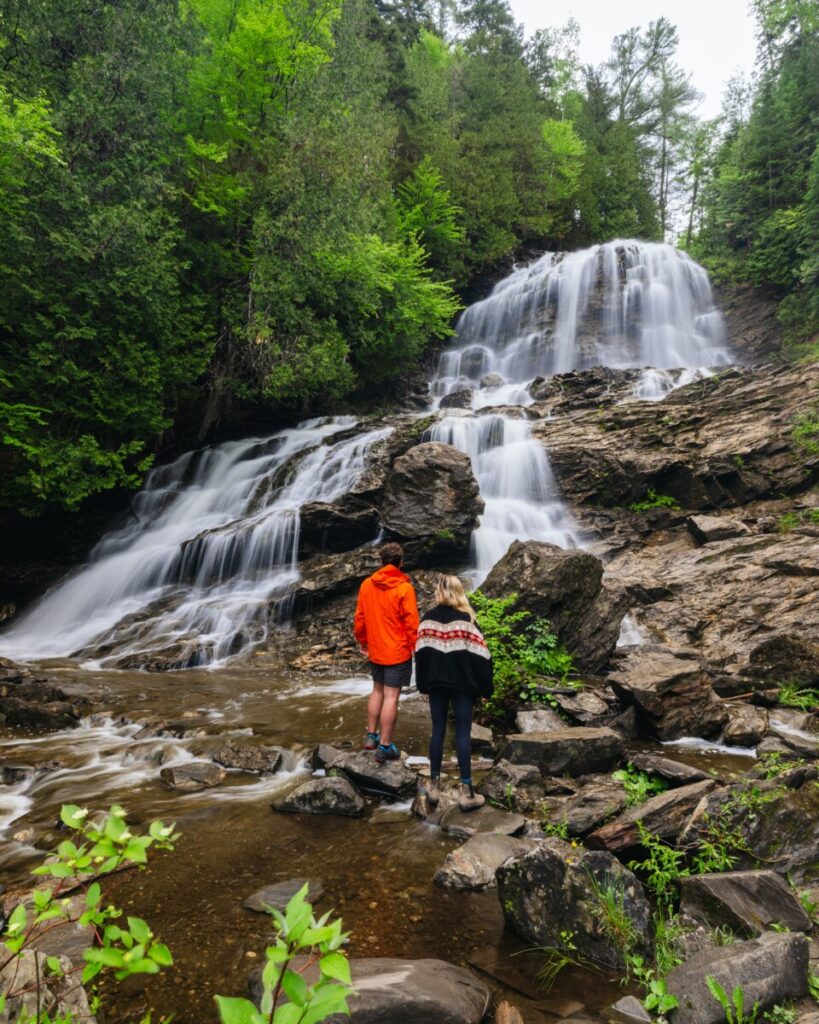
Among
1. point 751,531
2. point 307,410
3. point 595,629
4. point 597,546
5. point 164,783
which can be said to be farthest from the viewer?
point 307,410

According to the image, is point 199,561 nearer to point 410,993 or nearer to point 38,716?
point 38,716

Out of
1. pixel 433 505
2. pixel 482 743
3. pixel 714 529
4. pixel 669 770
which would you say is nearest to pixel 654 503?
pixel 714 529

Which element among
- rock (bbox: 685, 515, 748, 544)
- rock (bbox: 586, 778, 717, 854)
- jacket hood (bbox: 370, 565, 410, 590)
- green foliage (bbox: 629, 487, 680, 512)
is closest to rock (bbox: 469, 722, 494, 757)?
jacket hood (bbox: 370, 565, 410, 590)

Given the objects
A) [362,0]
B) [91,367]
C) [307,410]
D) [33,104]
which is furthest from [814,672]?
[362,0]

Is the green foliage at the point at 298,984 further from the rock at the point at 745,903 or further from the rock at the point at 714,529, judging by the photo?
the rock at the point at 714,529

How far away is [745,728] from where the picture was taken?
611cm

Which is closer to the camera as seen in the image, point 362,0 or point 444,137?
point 362,0

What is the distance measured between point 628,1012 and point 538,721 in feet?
12.2

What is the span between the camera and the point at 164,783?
543 centimetres

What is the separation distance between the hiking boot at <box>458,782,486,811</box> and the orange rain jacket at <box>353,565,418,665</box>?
1317 mm

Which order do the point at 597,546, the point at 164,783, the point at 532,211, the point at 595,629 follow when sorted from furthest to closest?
the point at 532,211, the point at 597,546, the point at 595,629, the point at 164,783

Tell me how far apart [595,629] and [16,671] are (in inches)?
374

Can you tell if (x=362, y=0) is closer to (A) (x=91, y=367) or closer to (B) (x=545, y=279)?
(B) (x=545, y=279)

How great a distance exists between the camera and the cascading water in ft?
37.9
